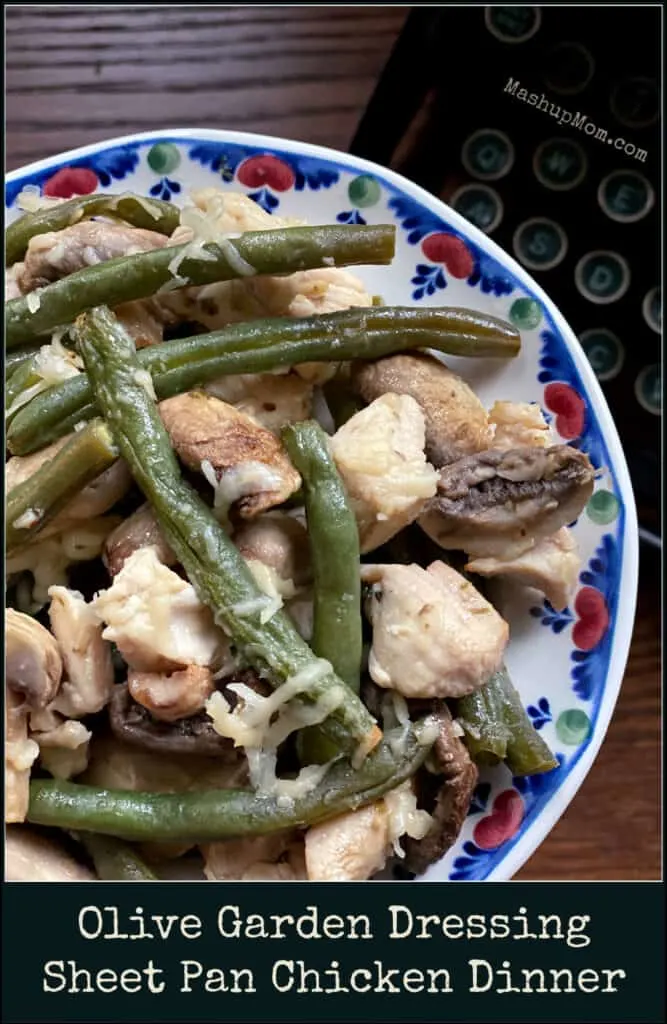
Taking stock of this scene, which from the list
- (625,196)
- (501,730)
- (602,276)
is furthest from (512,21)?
(501,730)

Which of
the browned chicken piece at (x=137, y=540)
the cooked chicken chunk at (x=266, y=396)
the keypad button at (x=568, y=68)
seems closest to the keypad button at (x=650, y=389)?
the keypad button at (x=568, y=68)

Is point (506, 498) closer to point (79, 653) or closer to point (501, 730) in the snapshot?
point (501, 730)

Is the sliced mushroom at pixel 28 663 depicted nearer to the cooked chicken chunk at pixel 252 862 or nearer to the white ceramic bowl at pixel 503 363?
the cooked chicken chunk at pixel 252 862

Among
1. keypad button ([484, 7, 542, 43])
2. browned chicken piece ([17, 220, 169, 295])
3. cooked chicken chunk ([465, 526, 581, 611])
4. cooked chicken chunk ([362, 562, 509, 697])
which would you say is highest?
keypad button ([484, 7, 542, 43])

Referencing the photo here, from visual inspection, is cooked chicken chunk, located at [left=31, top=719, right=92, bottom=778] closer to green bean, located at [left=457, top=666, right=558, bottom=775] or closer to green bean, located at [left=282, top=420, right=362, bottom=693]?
green bean, located at [left=282, top=420, right=362, bottom=693]

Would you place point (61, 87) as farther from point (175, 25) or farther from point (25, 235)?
point (25, 235)

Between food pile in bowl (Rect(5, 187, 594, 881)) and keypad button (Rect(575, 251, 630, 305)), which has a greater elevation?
keypad button (Rect(575, 251, 630, 305))

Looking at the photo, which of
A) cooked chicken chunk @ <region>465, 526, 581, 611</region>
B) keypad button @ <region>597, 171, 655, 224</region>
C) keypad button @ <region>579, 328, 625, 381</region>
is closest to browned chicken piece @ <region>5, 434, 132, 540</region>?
cooked chicken chunk @ <region>465, 526, 581, 611</region>
